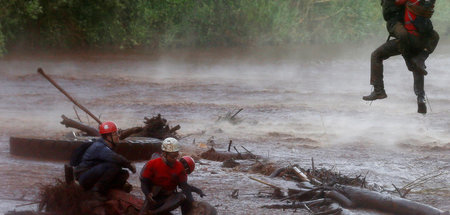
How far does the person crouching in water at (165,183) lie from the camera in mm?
9906

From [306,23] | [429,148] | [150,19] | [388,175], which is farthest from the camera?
[306,23]

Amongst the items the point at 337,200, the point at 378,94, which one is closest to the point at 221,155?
the point at 337,200

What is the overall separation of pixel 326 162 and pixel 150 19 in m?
19.4

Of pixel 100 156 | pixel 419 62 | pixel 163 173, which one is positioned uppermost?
pixel 419 62

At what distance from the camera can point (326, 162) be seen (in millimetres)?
16000

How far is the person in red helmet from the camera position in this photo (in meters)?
10.2

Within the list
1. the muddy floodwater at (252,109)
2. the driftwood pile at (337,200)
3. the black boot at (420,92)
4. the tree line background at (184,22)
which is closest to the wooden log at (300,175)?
the muddy floodwater at (252,109)

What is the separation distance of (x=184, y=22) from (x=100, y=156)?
2612cm

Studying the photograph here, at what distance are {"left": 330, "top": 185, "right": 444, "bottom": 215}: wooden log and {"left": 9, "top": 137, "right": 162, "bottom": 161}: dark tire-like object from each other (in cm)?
483

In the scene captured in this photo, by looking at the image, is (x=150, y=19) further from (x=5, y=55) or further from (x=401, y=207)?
(x=401, y=207)

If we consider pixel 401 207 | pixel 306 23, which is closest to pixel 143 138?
pixel 401 207

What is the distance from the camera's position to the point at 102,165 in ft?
33.6

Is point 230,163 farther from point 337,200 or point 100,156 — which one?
point 100,156

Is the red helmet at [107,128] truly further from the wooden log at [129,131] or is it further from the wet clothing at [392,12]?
the wet clothing at [392,12]
